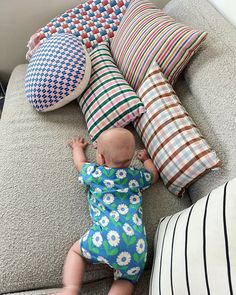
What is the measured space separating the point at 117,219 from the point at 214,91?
59cm

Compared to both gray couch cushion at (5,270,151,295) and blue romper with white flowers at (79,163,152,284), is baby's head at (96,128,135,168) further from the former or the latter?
gray couch cushion at (5,270,151,295)

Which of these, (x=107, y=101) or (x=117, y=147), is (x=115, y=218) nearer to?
(x=117, y=147)

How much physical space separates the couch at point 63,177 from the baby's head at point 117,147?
18cm

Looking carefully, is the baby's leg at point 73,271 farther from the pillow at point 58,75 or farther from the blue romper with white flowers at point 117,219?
the pillow at point 58,75

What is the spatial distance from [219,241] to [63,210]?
0.59 m

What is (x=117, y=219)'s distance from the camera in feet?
3.23

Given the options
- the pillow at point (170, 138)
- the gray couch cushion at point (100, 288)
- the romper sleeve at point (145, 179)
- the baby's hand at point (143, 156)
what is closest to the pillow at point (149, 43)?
the pillow at point (170, 138)

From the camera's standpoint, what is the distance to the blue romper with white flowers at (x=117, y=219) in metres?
0.93

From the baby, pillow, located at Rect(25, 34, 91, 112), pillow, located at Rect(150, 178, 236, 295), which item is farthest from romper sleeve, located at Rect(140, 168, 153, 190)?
pillow, located at Rect(25, 34, 91, 112)

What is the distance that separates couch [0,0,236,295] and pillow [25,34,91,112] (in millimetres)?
94

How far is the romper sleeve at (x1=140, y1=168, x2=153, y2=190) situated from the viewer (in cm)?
111

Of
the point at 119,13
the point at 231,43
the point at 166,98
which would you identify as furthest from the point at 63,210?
the point at 119,13

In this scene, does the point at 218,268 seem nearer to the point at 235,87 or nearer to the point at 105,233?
the point at 105,233

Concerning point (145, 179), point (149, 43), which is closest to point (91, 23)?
point (149, 43)
